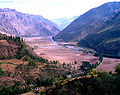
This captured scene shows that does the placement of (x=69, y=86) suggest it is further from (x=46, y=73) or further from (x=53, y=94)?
(x=46, y=73)

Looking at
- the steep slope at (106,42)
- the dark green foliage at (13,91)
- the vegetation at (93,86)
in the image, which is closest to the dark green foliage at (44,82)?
the dark green foliage at (13,91)

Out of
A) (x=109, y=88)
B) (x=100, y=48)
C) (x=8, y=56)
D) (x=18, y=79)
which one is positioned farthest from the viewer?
(x=100, y=48)

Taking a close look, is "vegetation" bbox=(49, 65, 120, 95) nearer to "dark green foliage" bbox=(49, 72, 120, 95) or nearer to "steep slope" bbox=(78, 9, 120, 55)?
"dark green foliage" bbox=(49, 72, 120, 95)

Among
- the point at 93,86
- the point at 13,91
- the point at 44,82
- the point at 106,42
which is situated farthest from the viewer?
the point at 106,42

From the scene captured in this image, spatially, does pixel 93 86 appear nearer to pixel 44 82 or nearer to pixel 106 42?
pixel 44 82

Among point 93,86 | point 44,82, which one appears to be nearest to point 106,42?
point 44,82

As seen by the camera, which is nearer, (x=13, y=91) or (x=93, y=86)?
(x=93, y=86)

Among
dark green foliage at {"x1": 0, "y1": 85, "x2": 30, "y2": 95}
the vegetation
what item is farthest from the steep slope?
the vegetation

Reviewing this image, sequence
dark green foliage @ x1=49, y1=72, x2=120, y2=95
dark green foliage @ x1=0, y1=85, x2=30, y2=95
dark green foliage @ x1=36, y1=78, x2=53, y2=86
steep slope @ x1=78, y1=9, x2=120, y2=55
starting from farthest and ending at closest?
steep slope @ x1=78, y1=9, x2=120, y2=55 → dark green foliage @ x1=36, y1=78, x2=53, y2=86 → dark green foliage @ x1=0, y1=85, x2=30, y2=95 → dark green foliage @ x1=49, y1=72, x2=120, y2=95

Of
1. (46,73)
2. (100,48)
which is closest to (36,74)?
(46,73)

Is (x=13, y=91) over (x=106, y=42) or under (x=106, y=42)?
under

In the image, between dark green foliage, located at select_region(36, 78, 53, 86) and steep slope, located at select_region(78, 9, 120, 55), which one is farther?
steep slope, located at select_region(78, 9, 120, 55)
